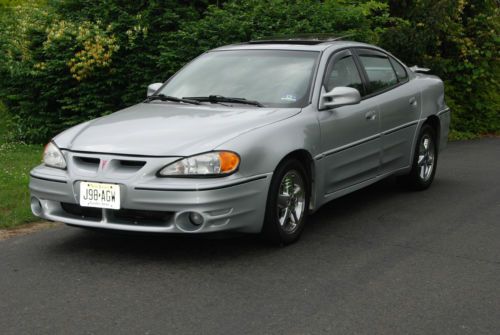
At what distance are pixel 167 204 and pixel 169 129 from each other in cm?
70

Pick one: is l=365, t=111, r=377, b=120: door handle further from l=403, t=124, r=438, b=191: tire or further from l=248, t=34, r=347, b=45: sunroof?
l=403, t=124, r=438, b=191: tire

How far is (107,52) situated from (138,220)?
21.5ft

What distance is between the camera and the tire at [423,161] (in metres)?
8.24

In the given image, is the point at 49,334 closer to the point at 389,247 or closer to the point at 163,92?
the point at 389,247

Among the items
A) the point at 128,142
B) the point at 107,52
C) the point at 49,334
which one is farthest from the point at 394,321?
the point at 107,52

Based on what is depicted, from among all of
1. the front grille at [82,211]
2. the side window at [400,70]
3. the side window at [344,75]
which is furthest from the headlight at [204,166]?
the side window at [400,70]

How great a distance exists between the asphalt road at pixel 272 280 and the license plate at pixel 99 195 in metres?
0.44

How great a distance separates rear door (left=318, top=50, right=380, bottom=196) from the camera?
257 inches

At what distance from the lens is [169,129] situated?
19.0ft

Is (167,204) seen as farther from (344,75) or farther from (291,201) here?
(344,75)

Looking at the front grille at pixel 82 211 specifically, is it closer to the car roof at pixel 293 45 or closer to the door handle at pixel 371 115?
the car roof at pixel 293 45

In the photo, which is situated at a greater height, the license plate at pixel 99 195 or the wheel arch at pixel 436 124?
the license plate at pixel 99 195

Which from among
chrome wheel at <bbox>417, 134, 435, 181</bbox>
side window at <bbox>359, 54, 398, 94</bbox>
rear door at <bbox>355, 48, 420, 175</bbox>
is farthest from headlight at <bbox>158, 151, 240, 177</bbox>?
chrome wheel at <bbox>417, 134, 435, 181</bbox>

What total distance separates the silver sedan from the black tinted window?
0.56 ft
